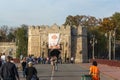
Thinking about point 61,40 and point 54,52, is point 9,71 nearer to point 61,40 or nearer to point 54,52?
point 54,52

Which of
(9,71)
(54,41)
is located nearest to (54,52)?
(54,41)

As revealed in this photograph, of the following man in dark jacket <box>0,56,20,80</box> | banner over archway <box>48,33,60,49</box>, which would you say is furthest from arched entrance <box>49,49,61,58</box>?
man in dark jacket <box>0,56,20,80</box>

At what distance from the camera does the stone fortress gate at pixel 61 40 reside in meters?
101

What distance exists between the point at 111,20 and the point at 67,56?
25.7 metres

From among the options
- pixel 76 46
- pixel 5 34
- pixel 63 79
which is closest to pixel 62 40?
pixel 76 46

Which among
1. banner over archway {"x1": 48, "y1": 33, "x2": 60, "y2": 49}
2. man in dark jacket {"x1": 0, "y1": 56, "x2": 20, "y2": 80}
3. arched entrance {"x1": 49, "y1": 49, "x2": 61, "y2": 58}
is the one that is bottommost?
man in dark jacket {"x1": 0, "y1": 56, "x2": 20, "y2": 80}

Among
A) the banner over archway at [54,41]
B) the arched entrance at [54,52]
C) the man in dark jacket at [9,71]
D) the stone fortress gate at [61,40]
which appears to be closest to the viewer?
the man in dark jacket at [9,71]

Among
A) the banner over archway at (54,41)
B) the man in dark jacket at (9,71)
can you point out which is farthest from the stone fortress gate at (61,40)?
the man in dark jacket at (9,71)

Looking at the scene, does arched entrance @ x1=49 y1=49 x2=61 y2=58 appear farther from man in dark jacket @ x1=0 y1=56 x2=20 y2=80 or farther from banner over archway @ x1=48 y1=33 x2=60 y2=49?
man in dark jacket @ x1=0 y1=56 x2=20 y2=80

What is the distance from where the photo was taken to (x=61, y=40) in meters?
102

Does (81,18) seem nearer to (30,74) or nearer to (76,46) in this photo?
(76,46)

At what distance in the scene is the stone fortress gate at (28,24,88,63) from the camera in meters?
101

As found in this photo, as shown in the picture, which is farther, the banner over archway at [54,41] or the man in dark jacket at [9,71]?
the banner over archway at [54,41]

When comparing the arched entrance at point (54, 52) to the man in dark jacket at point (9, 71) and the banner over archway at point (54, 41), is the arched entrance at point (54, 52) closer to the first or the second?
the banner over archway at point (54, 41)
